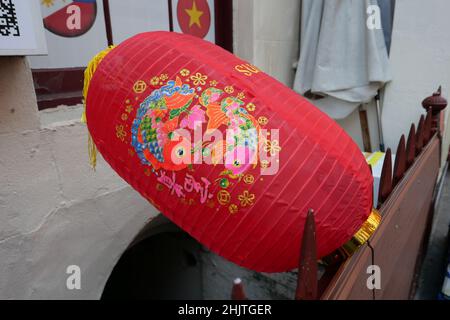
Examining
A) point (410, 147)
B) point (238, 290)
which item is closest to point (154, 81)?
point (238, 290)

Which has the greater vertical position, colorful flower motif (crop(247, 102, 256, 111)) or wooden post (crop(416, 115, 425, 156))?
colorful flower motif (crop(247, 102, 256, 111))

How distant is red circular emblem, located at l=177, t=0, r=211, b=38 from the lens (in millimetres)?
1760

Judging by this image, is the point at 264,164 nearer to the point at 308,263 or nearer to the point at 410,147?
the point at 308,263

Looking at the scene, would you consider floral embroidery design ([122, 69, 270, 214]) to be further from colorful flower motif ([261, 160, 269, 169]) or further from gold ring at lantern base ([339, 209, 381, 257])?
gold ring at lantern base ([339, 209, 381, 257])

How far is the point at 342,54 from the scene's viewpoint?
2.15m

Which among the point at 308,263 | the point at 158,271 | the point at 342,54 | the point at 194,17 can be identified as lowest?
the point at 158,271

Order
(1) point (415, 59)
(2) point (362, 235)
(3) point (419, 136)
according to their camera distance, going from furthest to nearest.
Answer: (1) point (415, 59)
(3) point (419, 136)
(2) point (362, 235)

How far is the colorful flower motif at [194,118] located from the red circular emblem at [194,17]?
1339 mm

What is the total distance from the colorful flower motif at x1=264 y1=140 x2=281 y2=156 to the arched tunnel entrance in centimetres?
229

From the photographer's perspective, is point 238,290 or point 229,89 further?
point 229,89

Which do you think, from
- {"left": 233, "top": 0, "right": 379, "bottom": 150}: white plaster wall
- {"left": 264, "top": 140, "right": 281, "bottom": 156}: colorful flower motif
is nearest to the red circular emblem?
{"left": 233, "top": 0, "right": 379, "bottom": 150}: white plaster wall

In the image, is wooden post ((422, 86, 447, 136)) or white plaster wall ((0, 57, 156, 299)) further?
wooden post ((422, 86, 447, 136))

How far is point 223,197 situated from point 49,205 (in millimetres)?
979

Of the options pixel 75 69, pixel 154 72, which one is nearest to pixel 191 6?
pixel 75 69
